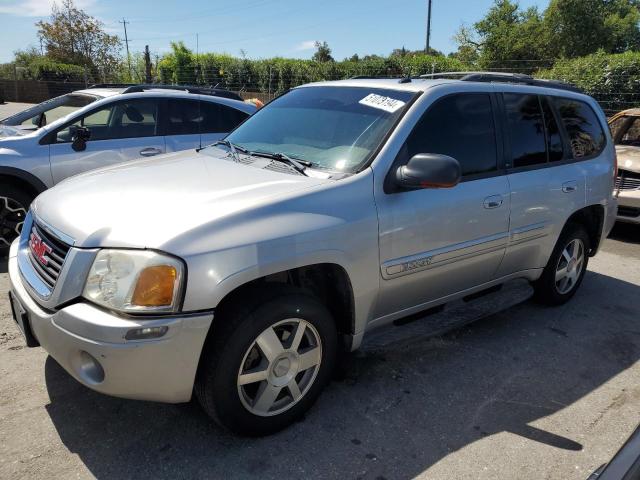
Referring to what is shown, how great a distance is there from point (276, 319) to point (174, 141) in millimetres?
4152

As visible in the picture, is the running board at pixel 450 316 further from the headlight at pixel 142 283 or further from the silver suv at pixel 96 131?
the silver suv at pixel 96 131

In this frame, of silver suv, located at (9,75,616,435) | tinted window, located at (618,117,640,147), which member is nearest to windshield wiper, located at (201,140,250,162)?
silver suv, located at (9,75,616,435)

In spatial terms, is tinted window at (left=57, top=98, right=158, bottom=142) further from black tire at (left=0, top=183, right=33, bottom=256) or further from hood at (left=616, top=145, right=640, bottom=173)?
hood at (left=616, top=145, right=640, bottom=173)

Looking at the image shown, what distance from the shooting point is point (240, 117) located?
6602mm

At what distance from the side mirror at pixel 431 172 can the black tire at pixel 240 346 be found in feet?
2.77

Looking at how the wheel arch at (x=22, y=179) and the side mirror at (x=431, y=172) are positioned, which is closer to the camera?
the side mirror at (x=431, y=172)

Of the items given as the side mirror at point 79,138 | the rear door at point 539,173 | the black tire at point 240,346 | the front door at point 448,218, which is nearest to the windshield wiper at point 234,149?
the front door at point 448,218

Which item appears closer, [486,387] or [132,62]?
[486,387]

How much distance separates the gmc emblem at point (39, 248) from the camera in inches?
99.5

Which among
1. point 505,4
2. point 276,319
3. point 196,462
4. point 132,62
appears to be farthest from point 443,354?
point 505,4

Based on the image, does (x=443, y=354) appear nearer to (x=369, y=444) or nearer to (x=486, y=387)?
(x=486, y=387)

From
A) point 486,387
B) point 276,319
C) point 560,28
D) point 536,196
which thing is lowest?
point 486,387

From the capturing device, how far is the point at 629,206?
681 cm

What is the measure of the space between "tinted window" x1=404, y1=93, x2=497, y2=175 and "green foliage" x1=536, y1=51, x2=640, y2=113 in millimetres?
11429
